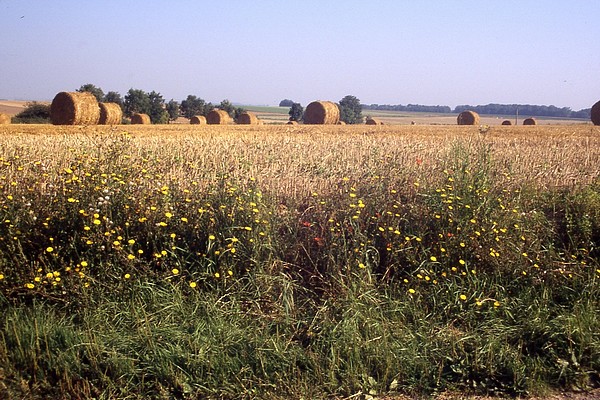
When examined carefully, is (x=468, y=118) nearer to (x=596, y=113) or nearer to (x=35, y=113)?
(x=596, y=113)

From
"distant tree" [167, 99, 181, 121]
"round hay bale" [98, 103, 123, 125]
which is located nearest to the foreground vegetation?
"round hay bale" [98, 103, 123, 125]

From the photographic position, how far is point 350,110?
213 feet

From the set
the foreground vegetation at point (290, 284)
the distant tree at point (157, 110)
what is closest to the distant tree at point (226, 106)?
the distant tree at point (157, 110)

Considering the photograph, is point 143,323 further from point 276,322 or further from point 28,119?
point 28,119

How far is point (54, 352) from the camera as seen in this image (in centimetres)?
420

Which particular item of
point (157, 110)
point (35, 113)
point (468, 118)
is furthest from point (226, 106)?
point (468, 118)

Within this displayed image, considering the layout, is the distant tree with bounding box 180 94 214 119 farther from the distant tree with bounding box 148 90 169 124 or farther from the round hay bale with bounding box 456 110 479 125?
the round hay bale with bounding box 456 110 479 125

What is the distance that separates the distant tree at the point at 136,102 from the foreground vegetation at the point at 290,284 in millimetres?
48680

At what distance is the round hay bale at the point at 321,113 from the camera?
35.9m

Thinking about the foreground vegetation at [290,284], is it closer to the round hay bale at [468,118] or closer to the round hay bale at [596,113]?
the round hay bale at [596,113]

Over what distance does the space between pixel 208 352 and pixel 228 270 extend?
1050 mm

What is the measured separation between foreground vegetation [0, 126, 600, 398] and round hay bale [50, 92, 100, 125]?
1953 centimetres

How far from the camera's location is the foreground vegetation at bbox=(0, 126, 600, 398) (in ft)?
13.4

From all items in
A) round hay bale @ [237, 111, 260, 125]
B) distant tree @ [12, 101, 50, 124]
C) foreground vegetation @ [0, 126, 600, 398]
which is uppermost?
distant tree @ [12, 101, 50, 124]
